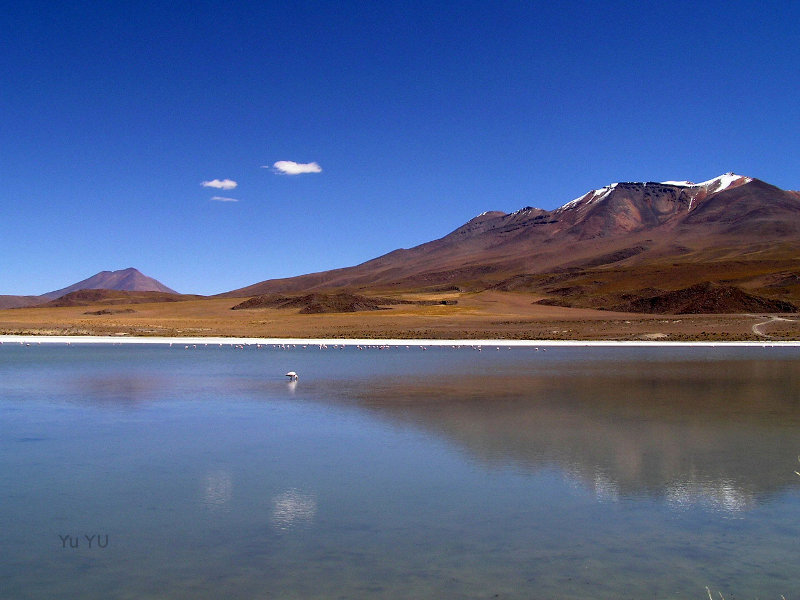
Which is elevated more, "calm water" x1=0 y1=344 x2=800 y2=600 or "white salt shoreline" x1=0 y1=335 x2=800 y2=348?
"white salt shoreline" x1=0 y1=335 x2=800 y2=348

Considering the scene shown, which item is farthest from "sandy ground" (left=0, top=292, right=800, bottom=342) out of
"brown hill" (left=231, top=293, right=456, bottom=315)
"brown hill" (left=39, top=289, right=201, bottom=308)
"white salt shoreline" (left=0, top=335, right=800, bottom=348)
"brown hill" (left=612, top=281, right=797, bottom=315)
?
"brown hill" (left=39, top=289, right=201, bottom=308)

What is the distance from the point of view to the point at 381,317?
271 feet

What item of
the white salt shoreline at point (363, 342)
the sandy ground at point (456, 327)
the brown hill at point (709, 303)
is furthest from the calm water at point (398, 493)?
the brown hill at point (709, 303)

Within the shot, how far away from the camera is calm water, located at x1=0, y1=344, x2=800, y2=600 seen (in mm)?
8003

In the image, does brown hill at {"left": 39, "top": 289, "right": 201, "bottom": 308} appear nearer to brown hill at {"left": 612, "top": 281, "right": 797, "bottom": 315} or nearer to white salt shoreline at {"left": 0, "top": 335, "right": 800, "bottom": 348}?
brown hill at {"left": 612, "top": 281, "right": 797, "bottom": 315}

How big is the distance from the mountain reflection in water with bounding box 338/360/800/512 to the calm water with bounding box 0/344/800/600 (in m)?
0.09

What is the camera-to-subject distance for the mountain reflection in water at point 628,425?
12.3 metres

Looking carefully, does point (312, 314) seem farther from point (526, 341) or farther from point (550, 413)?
point (550, 413)

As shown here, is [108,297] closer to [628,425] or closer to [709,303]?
[709,303]

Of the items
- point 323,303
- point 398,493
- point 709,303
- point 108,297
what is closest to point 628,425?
point 398,493

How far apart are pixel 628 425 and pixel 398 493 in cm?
832

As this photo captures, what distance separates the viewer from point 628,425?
58.3 feet

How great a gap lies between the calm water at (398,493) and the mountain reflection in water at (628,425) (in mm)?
86

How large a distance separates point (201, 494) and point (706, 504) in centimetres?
736
